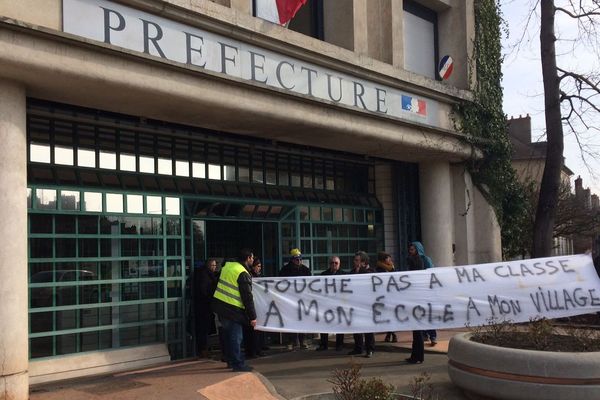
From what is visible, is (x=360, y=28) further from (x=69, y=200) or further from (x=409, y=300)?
(x=69, y=200)

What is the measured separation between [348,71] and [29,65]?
5837mm

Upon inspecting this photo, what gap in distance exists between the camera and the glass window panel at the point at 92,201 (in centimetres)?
898

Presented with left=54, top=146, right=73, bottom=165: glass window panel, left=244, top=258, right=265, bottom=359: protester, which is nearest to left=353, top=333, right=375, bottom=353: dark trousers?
left=244, top=258, right=265, bottom=359: protester

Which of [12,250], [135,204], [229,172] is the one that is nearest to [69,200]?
[135,204]

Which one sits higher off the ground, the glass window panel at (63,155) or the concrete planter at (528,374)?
the glass window panel at (63,155)

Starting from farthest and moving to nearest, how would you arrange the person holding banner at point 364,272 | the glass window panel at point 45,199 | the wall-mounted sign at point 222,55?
the person holding banner at point 364,272 < the glass window panel at point 45,199 < the wall-mounted sign at point 222,55

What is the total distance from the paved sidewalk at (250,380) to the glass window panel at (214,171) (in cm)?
323

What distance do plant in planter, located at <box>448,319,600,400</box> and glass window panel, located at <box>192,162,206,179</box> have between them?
209 inches

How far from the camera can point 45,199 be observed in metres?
8.52

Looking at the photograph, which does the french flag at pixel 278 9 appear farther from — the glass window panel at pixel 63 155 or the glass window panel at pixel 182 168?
the glass window panel at pixel 63 155

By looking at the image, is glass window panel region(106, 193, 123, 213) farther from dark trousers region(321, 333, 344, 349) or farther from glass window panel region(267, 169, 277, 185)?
dark trousers region(321, 333, 344, 349)

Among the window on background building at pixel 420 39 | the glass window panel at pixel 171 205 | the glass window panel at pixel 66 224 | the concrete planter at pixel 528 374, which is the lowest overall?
the concrete planter at pixel 528 374

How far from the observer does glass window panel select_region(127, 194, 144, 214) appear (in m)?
9.55

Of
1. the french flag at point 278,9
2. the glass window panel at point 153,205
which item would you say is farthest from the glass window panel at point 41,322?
the french flag at point 278,9
